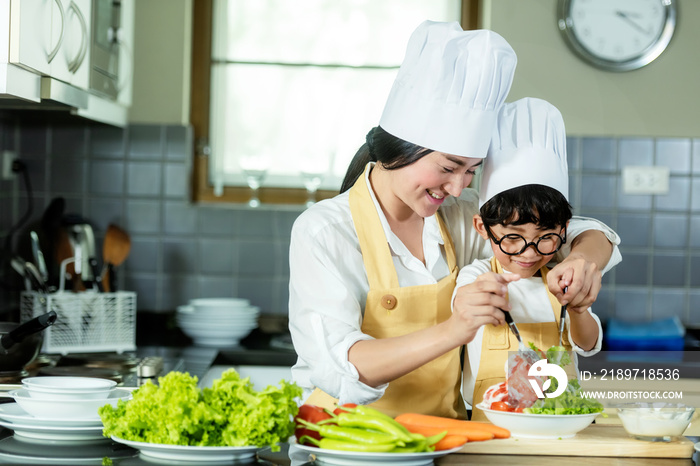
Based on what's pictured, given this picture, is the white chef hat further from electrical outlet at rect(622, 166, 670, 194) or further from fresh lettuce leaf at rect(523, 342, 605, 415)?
electrical outlet at rect(622, 166, 670, 194)

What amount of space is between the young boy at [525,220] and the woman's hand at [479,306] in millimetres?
210

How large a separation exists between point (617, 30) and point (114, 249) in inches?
71.9

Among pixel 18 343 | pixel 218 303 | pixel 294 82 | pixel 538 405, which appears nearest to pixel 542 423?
pixel 538 405

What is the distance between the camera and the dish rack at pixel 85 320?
8.00 feet

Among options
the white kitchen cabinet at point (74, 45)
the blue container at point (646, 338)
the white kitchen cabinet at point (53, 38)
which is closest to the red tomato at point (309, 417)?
the white kitchen cabinet at point (53, 38)

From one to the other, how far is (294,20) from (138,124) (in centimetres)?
67

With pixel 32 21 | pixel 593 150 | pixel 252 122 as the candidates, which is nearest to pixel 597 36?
pixel 593 150

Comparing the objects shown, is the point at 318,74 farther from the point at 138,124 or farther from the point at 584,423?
the point at 584,423

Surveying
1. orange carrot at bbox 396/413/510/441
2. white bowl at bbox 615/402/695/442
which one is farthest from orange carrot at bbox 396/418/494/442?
white bowl at bbox 615/402/695/442

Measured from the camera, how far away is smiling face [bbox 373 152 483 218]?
1441 mm

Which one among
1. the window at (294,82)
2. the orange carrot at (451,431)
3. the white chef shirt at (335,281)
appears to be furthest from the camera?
the window at (294,82)

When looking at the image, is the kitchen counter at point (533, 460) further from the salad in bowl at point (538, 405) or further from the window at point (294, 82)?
the window at point (294, 82)

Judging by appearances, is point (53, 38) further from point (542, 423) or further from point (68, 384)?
point (542, 423)

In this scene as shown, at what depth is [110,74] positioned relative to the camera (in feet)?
8.33
